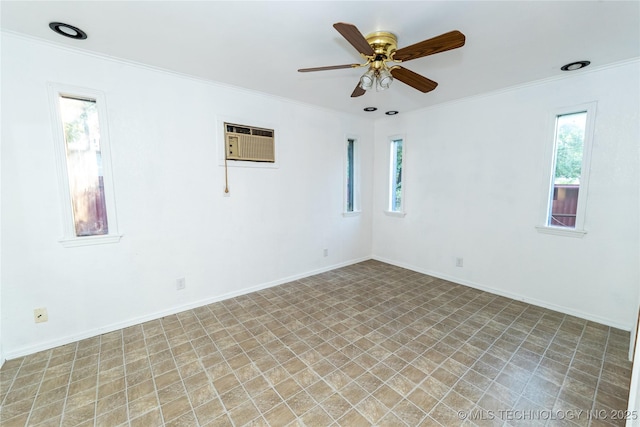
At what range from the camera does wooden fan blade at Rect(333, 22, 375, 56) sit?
1.48m

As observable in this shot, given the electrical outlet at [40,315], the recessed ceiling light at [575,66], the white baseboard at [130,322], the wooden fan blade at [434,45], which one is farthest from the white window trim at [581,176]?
the electrical outlet at [40,315]

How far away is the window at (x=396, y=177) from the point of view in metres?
4.48

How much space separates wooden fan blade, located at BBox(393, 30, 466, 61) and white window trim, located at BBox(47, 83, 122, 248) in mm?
2620

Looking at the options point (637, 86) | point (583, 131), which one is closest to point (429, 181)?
point (583, 131)

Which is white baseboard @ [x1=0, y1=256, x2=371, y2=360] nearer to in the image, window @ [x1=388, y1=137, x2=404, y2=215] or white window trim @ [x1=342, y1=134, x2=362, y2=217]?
white window trim @ [x1=342, y1=134, x2=362, y2=217]

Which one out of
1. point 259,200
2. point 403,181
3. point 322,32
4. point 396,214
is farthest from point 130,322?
point 403,181

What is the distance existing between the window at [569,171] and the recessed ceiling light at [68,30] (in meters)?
4.50

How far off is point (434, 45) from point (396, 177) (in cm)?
298

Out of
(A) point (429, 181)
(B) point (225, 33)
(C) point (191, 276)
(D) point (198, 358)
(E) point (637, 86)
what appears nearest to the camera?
(B) point (225, 33)

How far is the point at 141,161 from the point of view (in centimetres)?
266

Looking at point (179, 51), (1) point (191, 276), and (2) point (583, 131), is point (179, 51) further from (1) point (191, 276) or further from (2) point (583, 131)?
(2) point (583, 131)

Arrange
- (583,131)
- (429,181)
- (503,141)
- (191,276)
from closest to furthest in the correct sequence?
Result: (583,131), (191,276), (503,141), (429,181)

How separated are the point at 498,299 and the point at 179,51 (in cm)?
436

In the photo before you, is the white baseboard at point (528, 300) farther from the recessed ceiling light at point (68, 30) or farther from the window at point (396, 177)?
the recessed ceiling light at point (68, 30)
